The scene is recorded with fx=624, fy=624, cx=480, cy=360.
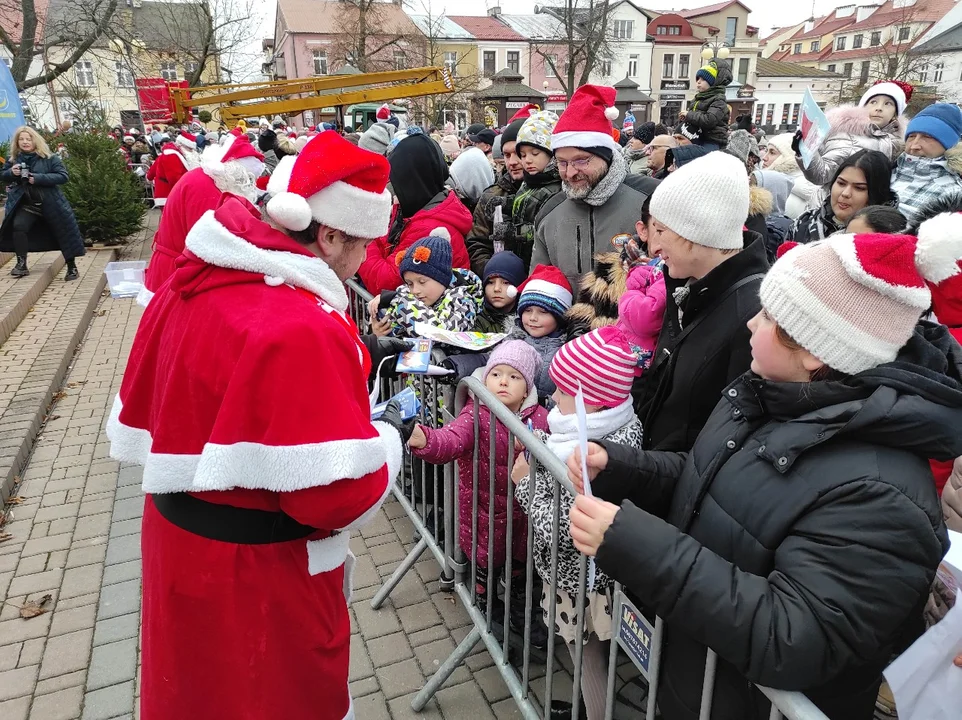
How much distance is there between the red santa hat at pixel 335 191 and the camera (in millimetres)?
1646

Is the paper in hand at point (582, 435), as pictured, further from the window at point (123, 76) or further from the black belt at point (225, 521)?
the window at point (123, 76)

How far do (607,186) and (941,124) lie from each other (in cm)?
254

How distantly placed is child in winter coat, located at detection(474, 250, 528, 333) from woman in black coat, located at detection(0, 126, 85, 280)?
8103 mm

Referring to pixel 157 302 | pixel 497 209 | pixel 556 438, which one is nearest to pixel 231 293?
pixel 157 302

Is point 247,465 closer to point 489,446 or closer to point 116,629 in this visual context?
point 489,446

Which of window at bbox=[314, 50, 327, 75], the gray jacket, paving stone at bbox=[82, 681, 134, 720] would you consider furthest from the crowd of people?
window at bbox=[314, 50, 327, 75]

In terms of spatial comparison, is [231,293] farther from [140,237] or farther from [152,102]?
[152,102]

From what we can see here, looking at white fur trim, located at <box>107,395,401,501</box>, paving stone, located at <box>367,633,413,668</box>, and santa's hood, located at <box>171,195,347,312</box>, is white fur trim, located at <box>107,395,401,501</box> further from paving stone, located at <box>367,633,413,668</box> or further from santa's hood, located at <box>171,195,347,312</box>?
paving stone, located at <box>367,633,413,668</box>

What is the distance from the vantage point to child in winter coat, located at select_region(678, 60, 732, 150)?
5.37 metres

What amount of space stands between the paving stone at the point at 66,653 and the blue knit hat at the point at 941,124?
18.9 feet

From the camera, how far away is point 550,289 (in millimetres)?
3090

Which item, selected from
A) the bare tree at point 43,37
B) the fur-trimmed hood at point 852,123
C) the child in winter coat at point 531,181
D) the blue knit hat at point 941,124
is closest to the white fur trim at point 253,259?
the child in winter coat at point 531,181

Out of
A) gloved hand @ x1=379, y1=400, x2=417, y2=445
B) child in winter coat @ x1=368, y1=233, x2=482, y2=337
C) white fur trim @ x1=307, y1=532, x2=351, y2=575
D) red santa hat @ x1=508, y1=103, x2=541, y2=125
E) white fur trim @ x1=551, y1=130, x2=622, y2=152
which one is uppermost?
red santa hat @ x1=508, y1=103, x2=541, y2=125

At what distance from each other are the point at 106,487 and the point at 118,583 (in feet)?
3.96
